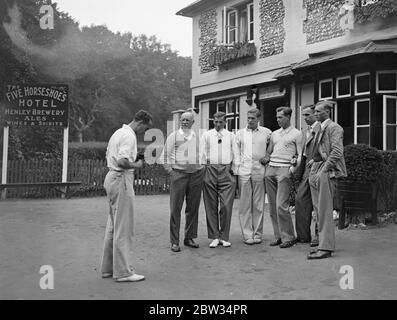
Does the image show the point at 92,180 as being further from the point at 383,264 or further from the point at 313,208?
the point at 383,264

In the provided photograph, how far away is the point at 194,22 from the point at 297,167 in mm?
12904

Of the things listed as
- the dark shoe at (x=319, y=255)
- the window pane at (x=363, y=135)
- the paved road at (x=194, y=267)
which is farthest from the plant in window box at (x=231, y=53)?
the dark shoe at (x=319, y=255)

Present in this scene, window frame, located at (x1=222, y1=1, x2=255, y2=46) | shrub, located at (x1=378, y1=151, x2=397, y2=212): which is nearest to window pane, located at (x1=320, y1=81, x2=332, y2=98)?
shrub, located at (x1=378, y1=151, x2=397, y2=212)

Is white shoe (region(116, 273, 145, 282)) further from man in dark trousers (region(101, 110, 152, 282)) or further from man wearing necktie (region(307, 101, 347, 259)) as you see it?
man wearing necktie (region(307, 101, 347, 259))

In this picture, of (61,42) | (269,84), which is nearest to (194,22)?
(269,84)

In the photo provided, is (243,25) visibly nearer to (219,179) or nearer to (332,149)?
(219,179)

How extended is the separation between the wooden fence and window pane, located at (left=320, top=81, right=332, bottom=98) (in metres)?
7.11

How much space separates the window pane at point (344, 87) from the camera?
38.8 feet

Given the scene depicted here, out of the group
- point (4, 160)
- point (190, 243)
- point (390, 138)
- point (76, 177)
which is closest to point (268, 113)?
point (390, 138)

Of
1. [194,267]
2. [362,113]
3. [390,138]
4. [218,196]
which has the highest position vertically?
[362,113]

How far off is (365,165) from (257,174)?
256 cm

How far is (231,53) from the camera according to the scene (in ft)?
52.8

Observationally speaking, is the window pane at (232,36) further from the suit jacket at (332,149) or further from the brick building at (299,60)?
the suit jacket at (332,149)

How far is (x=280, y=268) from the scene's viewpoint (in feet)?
19.0
